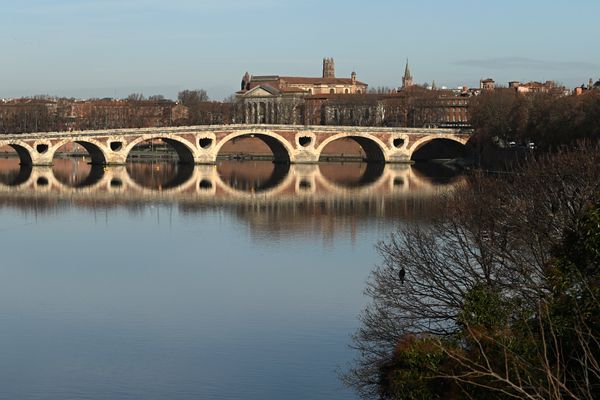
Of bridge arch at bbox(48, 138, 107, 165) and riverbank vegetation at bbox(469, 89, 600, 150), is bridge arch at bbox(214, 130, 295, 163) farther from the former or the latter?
riverbank vegetation at bbox(469, 89, 600, 150)

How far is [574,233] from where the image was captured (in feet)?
31.4

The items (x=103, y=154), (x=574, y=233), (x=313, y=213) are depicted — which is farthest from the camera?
(x=103, y=154)

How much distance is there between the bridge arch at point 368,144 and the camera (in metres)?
60.2

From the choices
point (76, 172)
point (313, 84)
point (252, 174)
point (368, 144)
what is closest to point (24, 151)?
point (76, 172)

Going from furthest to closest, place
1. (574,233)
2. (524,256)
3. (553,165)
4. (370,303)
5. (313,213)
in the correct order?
1. (313,213)
2. (553,165)
3. (370,303)
4. (524,256)
5. (574,233)

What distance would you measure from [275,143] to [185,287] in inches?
1611

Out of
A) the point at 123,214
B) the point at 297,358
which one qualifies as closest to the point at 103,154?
the point at 123,214

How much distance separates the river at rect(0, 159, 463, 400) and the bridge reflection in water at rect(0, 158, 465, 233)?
18 centimetres

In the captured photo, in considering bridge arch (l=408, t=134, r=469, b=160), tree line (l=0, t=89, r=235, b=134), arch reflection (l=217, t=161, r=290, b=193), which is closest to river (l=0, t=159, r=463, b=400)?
arch reflection (l=217, t=161, r=290, b=193)

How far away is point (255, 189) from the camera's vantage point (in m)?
42.6

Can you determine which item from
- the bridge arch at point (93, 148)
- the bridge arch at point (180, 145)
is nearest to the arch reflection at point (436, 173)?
the bridge arch at point (180, 145)

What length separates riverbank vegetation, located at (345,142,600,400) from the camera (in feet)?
25.3

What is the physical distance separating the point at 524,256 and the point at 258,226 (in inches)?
634

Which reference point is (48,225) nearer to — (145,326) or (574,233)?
(145,326)
